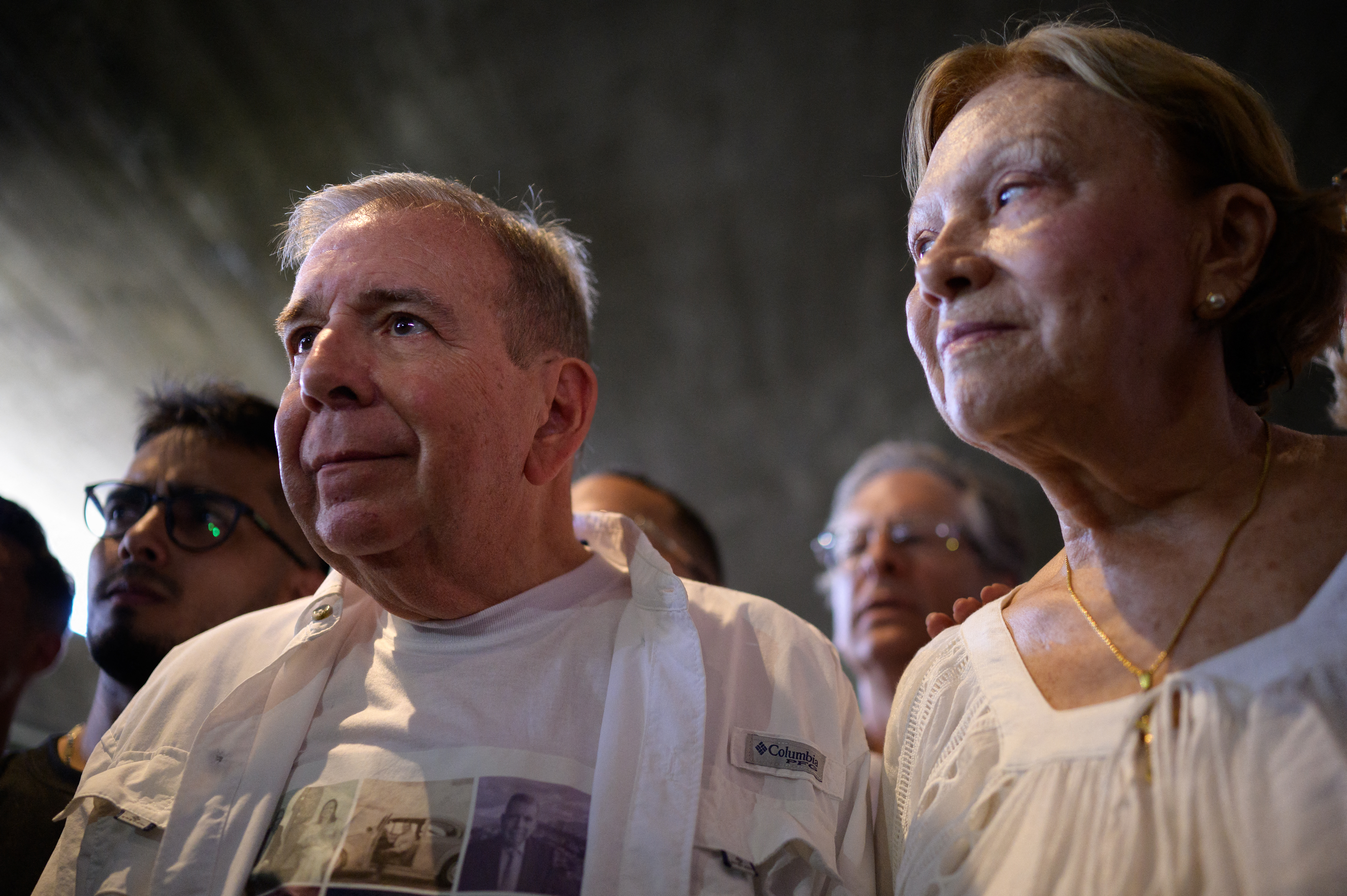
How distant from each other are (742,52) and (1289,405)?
2795 millimetres

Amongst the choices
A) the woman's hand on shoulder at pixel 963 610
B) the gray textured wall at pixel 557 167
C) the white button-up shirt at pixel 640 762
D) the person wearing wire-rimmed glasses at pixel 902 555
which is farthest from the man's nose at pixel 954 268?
the person wearing wire-rimmed glasses at pixel 902 555

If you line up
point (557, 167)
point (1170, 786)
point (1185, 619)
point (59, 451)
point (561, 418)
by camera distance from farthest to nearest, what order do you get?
point (59, 451), point (557, 167), point (561, 418), point (1185, 619), point (1170, 786)

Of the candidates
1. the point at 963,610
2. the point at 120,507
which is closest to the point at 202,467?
the point at 120,507

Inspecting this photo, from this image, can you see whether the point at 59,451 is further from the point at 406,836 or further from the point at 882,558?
the point at 406,836

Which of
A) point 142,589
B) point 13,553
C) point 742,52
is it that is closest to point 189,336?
point 13,553

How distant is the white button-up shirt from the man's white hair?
49cm

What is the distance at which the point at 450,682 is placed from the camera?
1579mm

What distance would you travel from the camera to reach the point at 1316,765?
96 cm

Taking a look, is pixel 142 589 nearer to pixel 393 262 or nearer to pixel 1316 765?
pixel 393 262

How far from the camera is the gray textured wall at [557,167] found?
3258mm

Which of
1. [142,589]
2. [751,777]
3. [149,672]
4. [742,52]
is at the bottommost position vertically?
[751,777]

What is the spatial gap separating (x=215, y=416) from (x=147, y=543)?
1.44 ft

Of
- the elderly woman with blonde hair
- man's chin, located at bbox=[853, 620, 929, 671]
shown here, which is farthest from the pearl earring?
man's chin, located at bbox=[853, 620, 929, 671]

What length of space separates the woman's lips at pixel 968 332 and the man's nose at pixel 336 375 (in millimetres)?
930
